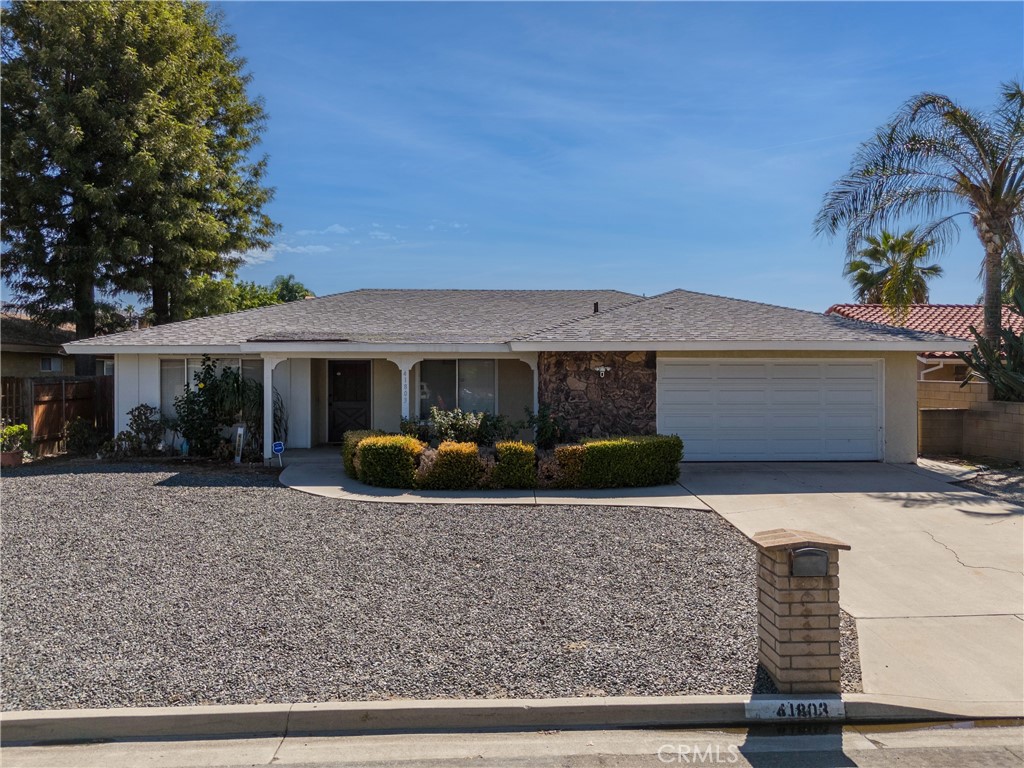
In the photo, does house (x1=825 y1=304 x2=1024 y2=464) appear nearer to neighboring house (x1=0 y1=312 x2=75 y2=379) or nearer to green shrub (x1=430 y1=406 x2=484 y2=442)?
green shrub (x1=430 y1=406 x2=484 y2=442)

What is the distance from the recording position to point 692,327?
13266 millimetres

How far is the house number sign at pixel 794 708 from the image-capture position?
4102 millimetres

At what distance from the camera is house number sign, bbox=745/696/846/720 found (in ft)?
13.5

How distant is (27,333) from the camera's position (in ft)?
65.3

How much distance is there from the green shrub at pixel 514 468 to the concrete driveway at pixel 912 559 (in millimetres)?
2495

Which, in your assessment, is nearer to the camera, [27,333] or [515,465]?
[515,465]

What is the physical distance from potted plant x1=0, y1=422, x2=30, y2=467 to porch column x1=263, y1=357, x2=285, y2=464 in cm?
491

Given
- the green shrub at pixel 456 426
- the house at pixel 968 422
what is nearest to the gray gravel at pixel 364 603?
the green shrub at pixel 456 426

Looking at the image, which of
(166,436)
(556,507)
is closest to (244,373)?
(166,436)

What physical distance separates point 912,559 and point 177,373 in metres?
13.7

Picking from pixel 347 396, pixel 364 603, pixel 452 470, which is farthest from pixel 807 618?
pixel 347 396

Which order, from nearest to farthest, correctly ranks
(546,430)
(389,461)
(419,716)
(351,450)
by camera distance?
(419,716), (389,461), (351,450), (546,430)

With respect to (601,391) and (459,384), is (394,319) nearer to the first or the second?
(459,384)

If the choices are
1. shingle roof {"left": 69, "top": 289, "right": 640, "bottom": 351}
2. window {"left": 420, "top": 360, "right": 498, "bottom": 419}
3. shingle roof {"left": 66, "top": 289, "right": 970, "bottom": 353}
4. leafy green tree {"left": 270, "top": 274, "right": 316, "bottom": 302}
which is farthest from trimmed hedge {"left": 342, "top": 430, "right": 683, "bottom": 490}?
leafy green tree {"left": 270, "top": 274, "right": 316, "bottom": 302}
